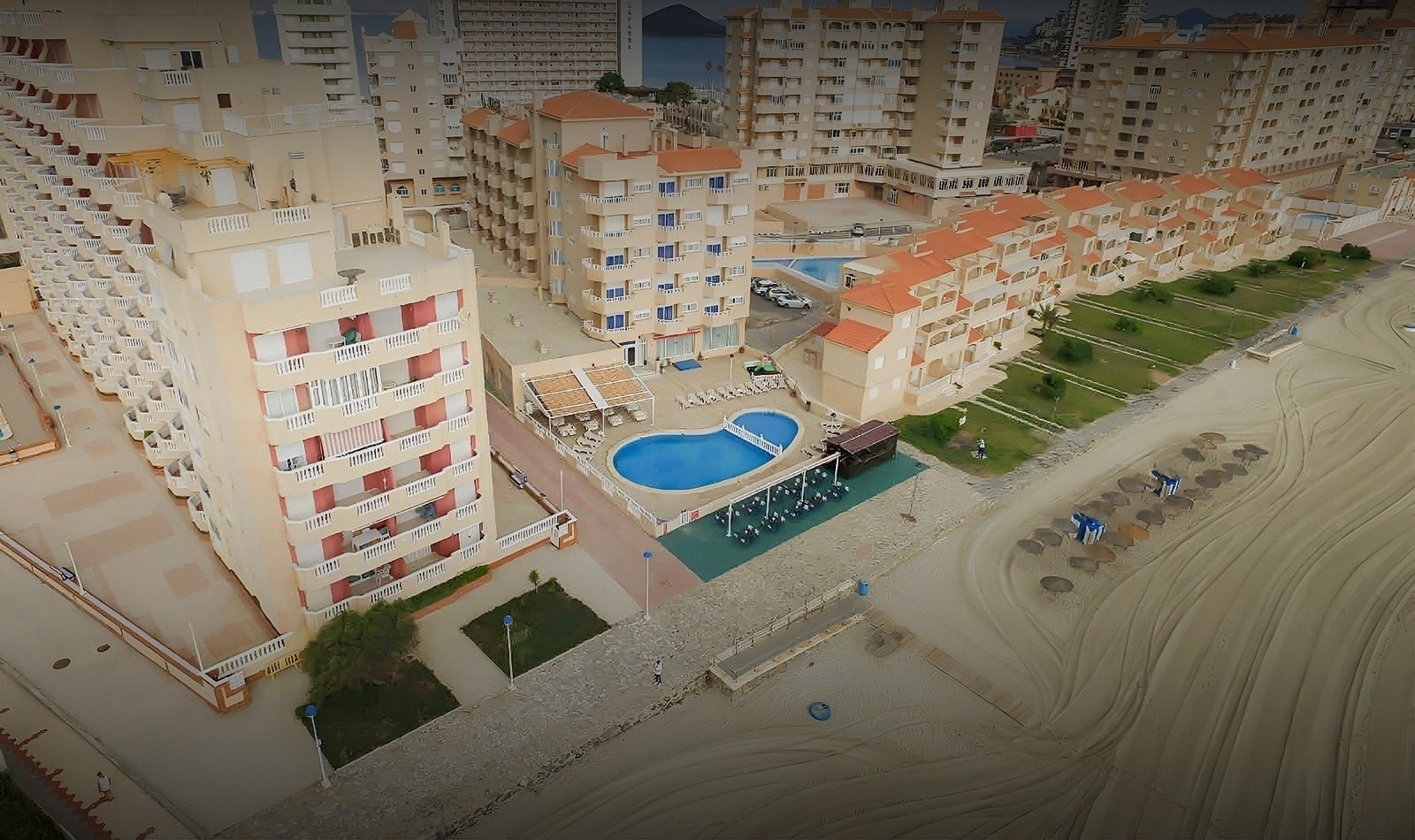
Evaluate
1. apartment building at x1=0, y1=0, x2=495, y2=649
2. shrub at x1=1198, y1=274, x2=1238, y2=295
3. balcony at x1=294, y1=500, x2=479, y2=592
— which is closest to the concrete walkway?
apartment building at x1=0, y1=0, x2=495, y2=649

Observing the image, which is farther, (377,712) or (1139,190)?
(1139,190)

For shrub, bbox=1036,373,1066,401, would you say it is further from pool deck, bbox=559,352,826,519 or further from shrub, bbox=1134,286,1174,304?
shrub, bbox=1134,286,1174,304

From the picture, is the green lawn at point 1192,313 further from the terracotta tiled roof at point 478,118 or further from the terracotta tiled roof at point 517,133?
the terracotta tiled roof at point 478,118

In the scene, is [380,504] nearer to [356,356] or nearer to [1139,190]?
[356,356]

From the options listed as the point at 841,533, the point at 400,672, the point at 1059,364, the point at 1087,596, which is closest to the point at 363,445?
the point at 400,672

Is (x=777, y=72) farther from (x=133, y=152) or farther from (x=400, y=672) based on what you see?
(x=400, y=672)

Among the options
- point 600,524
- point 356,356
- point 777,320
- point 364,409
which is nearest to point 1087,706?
point 600,524
